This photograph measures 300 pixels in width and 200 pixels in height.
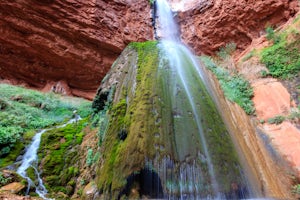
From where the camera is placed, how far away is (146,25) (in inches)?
540

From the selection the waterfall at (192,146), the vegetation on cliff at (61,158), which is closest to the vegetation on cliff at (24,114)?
the vegetation on cliff at (61,158)

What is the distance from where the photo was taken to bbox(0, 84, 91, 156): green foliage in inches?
251

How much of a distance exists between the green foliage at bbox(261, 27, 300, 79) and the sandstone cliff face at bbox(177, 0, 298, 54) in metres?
3.34

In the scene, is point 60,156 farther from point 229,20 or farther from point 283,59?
point 229,20

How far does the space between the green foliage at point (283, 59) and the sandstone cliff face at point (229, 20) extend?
11.0 feet

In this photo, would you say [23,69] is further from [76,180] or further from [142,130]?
[142,130]

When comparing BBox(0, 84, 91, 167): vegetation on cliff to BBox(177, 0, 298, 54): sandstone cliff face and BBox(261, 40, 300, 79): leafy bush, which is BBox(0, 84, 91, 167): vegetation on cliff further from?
BBox(177, 0, 298, 54): sandstone cliff face

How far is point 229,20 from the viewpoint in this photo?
→ 1166cm

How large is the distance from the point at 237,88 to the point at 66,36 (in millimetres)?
10028

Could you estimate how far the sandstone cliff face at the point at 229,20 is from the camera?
10.4 meters

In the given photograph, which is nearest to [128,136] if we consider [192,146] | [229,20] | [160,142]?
[160,142]

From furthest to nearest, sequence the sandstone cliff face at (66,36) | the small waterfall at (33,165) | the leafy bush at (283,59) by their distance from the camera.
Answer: the sandstone cliff face at (66,36) < the leafy bush at (283,59) < the small waterfall at (33,165)

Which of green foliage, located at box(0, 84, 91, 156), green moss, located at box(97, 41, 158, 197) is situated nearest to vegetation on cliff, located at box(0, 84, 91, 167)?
green foliage, located at box(0, 84, 91, 156)

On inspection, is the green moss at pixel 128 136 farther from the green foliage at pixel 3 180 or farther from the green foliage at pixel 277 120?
the green foliage at pixel 277 120
